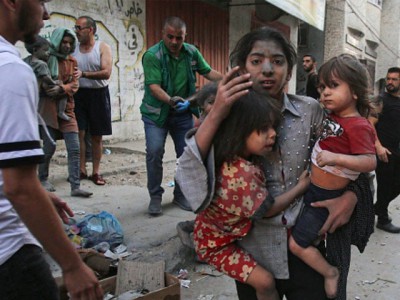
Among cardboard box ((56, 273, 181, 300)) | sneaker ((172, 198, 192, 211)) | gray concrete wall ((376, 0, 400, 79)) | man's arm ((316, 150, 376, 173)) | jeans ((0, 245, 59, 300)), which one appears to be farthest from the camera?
gray concrete wall ((376, 0, 400, 79))

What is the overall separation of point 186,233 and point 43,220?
2.53m

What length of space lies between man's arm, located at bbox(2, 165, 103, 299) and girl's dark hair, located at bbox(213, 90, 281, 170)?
61 cm

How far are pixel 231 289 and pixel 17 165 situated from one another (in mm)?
2497

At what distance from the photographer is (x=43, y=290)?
58.1 inches

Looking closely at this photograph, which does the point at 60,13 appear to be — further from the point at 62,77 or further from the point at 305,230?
the point at 305,230

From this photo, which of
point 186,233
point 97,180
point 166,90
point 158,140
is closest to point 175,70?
point 166,90

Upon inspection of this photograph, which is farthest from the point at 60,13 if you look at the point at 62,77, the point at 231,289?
the point at 231,289

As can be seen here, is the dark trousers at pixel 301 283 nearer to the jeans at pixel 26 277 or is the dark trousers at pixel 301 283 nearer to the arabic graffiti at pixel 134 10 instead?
the jeans at pixel 26 277

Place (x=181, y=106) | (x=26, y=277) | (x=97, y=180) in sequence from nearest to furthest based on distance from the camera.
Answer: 1. (x=26, y=277)
2. (x=181, y=106)
3. (x=97, y=180)

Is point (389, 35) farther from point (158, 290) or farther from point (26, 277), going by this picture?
point (26, 277)

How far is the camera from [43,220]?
4.24 ft

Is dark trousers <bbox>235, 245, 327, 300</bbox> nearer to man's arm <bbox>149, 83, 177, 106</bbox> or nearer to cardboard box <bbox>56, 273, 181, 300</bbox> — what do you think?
cardboard box <bbox>56, 273, 181, 300</bbox>

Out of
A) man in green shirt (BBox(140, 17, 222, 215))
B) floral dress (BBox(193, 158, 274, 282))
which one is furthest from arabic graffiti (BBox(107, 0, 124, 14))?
floral dress (BBox(193, 158, 274, 282))

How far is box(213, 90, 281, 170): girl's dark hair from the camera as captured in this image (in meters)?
1.59
